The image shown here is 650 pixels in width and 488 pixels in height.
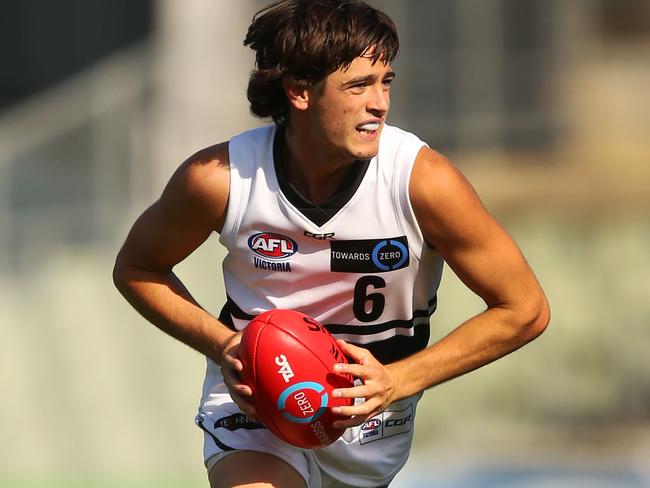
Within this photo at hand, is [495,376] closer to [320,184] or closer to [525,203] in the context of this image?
[525,203]

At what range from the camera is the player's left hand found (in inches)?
192

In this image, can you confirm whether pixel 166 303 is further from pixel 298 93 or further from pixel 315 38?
pixel 315 38

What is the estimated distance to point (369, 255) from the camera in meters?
5.40

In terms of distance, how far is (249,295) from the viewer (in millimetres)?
5652

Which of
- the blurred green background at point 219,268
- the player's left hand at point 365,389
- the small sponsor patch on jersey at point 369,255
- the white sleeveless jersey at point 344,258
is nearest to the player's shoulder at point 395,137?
the white sleeveless jersey at point 344,258

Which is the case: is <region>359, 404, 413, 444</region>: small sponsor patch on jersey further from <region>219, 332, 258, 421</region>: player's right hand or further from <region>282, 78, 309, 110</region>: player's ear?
<region>282, 78, 309, 110</region>: player's ear

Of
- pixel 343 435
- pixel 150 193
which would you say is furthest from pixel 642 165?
pixel 343 435

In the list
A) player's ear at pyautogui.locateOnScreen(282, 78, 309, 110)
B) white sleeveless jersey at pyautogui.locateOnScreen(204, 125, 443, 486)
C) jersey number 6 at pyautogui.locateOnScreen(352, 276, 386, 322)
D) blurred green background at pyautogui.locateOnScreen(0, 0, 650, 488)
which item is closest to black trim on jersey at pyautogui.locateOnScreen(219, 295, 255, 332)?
white sleeveless jersey at pyautogui.locateOnScreen(204, 125, 443, 486)

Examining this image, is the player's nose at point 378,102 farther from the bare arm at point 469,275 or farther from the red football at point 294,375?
the red football at point 294,375

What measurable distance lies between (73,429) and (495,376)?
3119 mm

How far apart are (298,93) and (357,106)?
287mm

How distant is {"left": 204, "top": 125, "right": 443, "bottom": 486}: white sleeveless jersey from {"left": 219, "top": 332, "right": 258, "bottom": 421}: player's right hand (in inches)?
17.5

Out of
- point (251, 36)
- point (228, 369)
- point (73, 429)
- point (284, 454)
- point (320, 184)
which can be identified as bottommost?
point (73, 429)

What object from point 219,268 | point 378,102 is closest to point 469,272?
point 378,102
